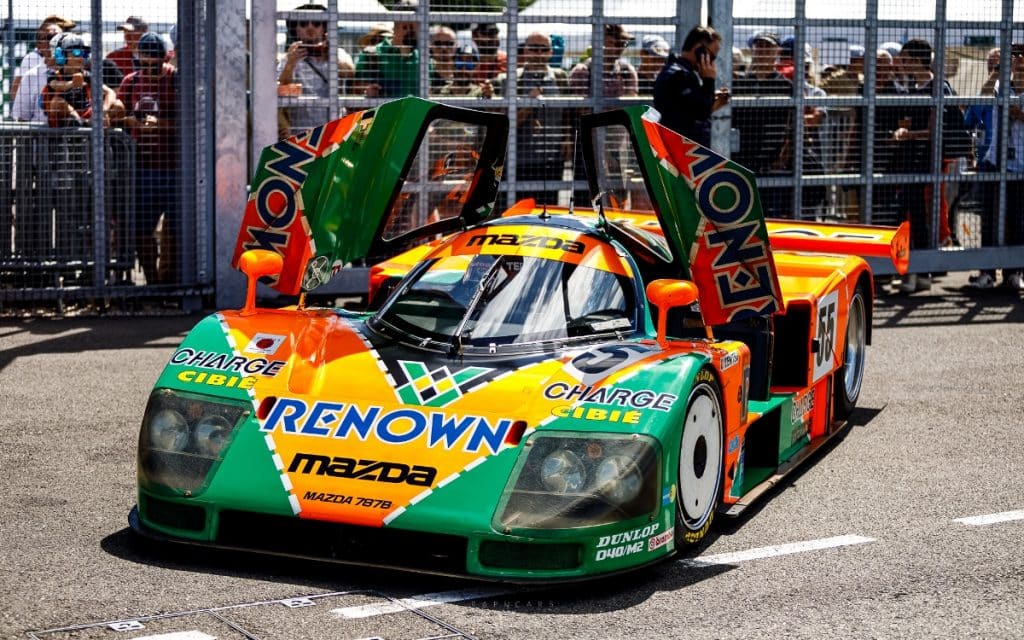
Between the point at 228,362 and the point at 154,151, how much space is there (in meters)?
5.82

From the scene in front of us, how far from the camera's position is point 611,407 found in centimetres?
561

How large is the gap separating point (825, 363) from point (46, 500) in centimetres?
383

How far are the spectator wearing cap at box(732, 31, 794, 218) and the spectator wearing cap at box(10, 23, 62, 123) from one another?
5.31 metres

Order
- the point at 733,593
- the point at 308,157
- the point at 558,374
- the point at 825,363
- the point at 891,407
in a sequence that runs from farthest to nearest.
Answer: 1. the point at 891,407
2. the point at 825,363
3. the point at 308,157
4. the point at 558,374
5. the point at 733,593

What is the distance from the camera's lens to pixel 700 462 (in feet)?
19.9

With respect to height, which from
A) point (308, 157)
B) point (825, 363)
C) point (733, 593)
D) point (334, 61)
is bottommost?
point (733, 593)

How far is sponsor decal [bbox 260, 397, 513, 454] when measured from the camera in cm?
552

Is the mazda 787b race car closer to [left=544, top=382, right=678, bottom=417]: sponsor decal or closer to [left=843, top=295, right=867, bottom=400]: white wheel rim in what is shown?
[left=544, top=382, right=678, bottom=417]: sponsor decal

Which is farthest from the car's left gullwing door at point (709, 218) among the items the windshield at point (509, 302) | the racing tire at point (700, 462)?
the racing tire at point (700, 462)

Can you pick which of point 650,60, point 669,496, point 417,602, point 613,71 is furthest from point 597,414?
point 650,60

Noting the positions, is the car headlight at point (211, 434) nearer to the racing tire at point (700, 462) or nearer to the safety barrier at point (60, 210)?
the racing tire at point (700, 462)

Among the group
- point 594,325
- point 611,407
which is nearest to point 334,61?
point 594,325

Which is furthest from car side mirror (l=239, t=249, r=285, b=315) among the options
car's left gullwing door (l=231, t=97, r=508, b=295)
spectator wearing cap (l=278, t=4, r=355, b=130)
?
spectator wearing cap (l=278, t=4, r=355, b=130)

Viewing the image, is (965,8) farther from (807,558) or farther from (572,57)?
(807,558)
